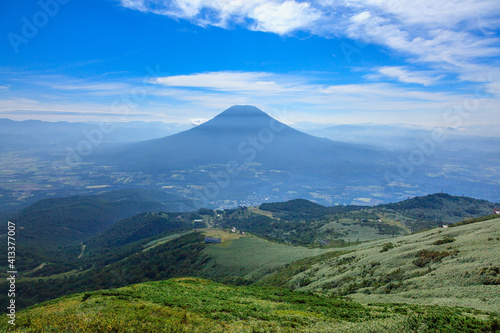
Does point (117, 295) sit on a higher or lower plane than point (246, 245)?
higher

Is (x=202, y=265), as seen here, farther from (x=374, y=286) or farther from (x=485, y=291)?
(x=485, y=291)

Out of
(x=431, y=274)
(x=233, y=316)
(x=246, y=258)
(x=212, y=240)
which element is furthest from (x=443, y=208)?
(x=233, y=316)

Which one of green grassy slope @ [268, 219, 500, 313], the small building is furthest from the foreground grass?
the small building

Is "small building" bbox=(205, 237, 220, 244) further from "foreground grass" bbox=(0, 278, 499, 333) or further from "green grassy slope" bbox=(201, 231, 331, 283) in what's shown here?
"foreground grass" bbox=(0, 278, 499, 333)

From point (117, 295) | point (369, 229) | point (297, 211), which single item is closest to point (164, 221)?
point (297, 211)

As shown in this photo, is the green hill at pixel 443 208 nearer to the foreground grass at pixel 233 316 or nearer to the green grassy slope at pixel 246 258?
the green grassy slope at pixel 246 258
